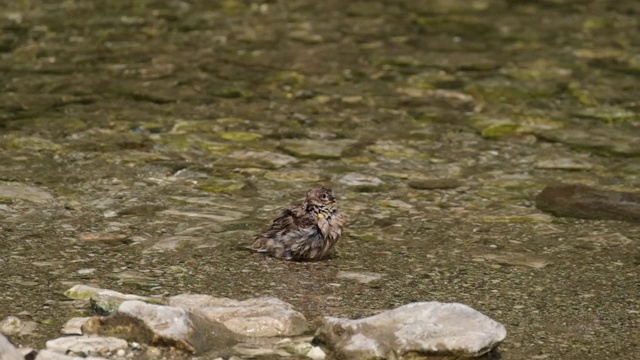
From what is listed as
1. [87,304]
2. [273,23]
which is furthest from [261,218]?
[273,23]

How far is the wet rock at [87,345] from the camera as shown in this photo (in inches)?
197

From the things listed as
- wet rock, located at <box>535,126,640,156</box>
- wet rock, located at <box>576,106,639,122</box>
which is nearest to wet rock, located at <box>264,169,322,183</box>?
wet rock, located at <box>535,126,640,156</box>

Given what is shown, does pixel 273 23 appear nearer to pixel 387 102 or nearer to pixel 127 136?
pixel 387 102

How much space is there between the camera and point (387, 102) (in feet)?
32.7

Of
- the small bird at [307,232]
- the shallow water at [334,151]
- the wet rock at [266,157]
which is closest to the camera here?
the shallow water at [334,151]

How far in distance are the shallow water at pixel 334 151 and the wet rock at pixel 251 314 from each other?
0.19 m

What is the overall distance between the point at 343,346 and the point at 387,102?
5019 mm

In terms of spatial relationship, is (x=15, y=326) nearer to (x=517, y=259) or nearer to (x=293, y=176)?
(x=517, y=259)

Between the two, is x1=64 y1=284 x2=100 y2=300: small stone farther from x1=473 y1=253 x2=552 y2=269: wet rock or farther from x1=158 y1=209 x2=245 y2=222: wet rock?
x1=473 y1=253 x2=552 y2=269: wet rock

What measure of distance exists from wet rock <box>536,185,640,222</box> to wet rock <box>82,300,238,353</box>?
2944 millimetres

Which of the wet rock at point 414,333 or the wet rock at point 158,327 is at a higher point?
the wet rock at point 158,327

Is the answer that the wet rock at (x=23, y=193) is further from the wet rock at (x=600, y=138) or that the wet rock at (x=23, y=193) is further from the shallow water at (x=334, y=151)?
the wet rock at (x=600, y=138)

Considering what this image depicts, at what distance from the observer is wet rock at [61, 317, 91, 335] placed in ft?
17.4

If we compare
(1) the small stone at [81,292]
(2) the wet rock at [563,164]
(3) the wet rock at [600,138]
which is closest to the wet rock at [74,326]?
(1) the small stone at [81,292]
